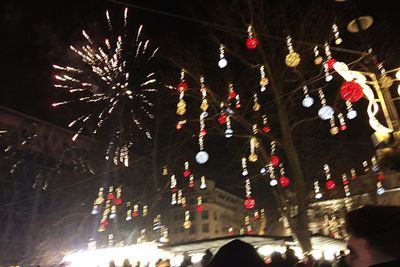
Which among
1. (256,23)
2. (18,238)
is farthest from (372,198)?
(18,238)

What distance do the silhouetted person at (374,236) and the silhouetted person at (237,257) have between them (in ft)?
1.87

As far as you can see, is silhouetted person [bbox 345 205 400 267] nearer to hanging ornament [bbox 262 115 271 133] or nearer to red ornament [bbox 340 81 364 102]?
red ornament [bbox 340 81 364 102]

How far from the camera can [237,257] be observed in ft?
6.88

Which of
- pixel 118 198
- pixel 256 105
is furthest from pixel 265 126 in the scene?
pixel 118 198

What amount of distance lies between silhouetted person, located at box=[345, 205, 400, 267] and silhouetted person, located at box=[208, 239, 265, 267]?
570 millimetres

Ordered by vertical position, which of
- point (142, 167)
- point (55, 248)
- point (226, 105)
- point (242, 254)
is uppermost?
point (142, 167)

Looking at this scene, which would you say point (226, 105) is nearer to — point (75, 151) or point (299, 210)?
point (299, 210)

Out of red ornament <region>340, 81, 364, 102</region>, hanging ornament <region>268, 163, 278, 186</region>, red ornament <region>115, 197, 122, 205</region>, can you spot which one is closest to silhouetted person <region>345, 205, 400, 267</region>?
red ornament <region>340, 81, 364, 102</region>

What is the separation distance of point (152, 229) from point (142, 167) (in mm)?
4573

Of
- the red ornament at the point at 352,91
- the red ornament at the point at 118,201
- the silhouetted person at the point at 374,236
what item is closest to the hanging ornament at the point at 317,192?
the red ornament at the point at 118,201

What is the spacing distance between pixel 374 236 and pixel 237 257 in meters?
0.73

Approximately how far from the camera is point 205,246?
614 inches

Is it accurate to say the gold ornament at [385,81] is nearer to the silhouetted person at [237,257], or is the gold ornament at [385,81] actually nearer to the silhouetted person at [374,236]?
the silhouetted person at [237,257]

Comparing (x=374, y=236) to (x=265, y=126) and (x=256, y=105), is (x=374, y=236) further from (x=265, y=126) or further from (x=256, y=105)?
(x=265, y=126)
